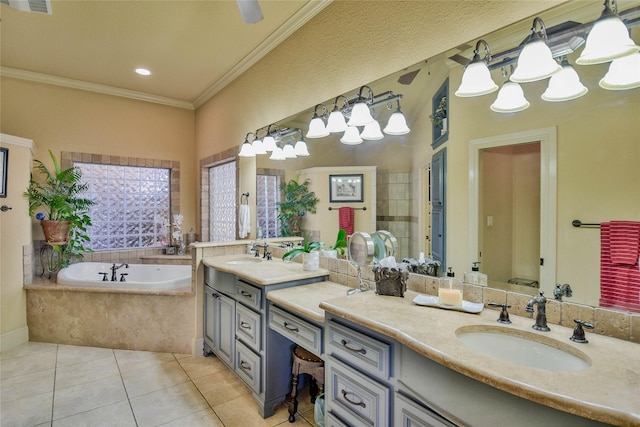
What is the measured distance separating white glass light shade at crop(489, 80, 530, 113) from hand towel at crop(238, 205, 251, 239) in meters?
2.34

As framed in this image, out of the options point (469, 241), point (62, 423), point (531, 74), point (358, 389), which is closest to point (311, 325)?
point (358, 389)

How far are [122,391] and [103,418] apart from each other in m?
0.30

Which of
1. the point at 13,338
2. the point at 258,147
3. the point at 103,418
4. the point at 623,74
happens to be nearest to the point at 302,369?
the point at 103,418

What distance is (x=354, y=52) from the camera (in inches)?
79.4

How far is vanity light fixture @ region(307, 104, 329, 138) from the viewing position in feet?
7.34

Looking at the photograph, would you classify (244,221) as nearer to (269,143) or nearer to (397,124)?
(269,143)

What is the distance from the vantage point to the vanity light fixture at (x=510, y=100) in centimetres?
129

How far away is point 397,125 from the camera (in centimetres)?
185

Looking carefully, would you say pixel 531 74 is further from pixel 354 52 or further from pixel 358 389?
pixel 358 389

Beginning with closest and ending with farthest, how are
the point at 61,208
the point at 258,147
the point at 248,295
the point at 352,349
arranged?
the point at 352,349, the point at 248,295, the point at 258,147, the point at 61,208

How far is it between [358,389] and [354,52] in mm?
1911

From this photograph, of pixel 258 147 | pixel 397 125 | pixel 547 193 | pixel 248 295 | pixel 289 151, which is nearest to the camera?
pixel 547 193

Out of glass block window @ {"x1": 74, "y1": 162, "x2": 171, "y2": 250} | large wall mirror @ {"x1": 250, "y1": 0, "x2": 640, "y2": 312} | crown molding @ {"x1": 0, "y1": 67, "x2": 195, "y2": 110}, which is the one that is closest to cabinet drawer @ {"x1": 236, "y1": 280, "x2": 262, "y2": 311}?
large wall mirror @ {"x1": 250, "y1": 0, "x2": 640, "y2": 312}

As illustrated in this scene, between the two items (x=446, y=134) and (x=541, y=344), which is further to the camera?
(x=446, y=134)
